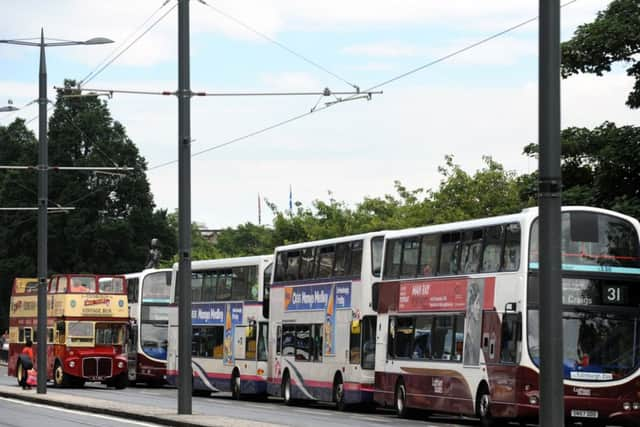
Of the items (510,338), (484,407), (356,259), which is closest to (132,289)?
(356,259)

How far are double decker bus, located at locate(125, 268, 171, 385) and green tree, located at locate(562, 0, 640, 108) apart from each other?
2020 cm

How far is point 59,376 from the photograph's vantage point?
50469 millimetres

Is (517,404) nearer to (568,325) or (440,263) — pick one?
(568,325)

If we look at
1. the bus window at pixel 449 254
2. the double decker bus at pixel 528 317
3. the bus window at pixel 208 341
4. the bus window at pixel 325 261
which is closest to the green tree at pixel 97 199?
the bus window at pixel 208 341

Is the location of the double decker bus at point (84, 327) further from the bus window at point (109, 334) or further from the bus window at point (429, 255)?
the bus window at point (429, 255)

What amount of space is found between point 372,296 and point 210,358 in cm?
1204

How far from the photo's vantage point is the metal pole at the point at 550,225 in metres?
13.1

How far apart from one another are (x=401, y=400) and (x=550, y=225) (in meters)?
18.3

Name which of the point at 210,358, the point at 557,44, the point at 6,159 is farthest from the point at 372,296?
the point at 6,159

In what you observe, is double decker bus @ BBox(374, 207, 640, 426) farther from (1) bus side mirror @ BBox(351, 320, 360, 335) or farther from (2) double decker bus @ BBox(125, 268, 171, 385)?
(2) double decker bus @ BBox(125, 268, 171, 385)

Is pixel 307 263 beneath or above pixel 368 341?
above

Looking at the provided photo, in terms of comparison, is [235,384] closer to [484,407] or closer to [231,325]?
[231,325]

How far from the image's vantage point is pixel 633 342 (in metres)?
25.4

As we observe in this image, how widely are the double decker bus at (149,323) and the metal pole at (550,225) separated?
39.4m
